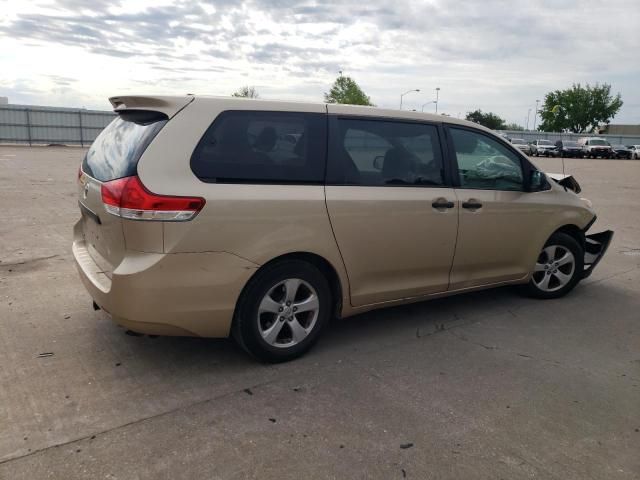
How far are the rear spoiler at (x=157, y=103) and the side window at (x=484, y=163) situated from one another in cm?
225

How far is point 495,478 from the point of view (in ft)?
8.60

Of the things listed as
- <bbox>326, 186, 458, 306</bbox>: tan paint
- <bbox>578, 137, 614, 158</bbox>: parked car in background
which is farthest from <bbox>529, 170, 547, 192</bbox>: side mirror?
<bbox>578, 137, 614, 158</bbox>: parked car in background

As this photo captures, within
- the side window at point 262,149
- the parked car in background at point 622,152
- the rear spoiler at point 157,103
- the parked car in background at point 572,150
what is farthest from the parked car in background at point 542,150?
the rear spoiler at point 157,103

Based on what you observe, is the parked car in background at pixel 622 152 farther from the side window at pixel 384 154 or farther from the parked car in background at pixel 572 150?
the side window at pixel 384 154

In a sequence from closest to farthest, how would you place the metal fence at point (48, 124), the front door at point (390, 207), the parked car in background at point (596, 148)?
the front door at point (390, 207), the metal fence at point (48, 124), the parked car in background at point (596, 148)

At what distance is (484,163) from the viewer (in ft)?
15.5

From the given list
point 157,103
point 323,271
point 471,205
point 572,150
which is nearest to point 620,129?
point 572,150

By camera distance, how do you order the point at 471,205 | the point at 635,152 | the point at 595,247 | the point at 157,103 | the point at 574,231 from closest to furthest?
the point at 157,103 → the point at 471,205 → the point at 574,231 → the point at 595,247 → the point at 635,152

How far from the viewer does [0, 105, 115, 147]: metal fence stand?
3291 cm

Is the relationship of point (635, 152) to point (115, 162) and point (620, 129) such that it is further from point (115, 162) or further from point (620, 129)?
point (115, 162)

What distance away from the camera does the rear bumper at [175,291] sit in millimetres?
3230

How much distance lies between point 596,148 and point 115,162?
50.0 meters

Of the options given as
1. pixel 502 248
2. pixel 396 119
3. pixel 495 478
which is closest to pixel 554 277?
pixel 502 248

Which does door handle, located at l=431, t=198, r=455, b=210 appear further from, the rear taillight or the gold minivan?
the rear taillight
